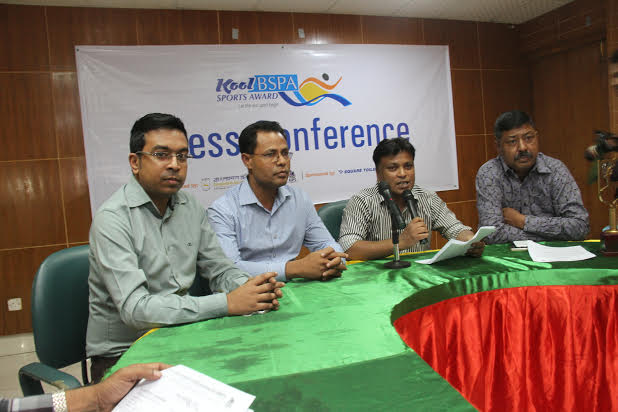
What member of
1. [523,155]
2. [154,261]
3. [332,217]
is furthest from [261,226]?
[523,155]

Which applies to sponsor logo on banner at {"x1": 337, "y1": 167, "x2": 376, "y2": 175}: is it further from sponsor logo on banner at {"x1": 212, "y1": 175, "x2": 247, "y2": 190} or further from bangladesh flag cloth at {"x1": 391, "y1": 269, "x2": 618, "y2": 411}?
bangladesh flag cloth at {"x1": 391, "y1": 269, "x2": 618, "y2": 411}

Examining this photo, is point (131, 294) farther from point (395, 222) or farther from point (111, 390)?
point (395, 222)

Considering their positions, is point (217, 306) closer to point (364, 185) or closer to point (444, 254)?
point (444, 254)

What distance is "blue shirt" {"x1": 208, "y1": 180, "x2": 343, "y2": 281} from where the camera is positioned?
2086 mm

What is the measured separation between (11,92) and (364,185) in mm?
3340

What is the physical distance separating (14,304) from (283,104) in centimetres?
301

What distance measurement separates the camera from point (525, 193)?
2479 mm

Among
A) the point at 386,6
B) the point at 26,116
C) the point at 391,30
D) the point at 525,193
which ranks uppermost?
the point at 386,6

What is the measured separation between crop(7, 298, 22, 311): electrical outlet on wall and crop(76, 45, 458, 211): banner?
1049mm

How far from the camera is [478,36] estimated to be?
4836 millimetres

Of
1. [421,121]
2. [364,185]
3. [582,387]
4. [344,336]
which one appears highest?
[421,121]

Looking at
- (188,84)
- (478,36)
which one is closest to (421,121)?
(478,36)

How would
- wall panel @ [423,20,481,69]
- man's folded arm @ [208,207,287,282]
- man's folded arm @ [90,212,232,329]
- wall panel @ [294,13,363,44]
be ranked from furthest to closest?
wall panel @ [423,20,481,69], wall panel @ [294,13,363,44], man's folded arm @ [208,207,287,282], man's folded arm @ [90,212,232,329]

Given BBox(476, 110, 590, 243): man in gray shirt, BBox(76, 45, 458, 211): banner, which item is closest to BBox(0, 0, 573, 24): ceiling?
BBox(76, 45, 458, 211): banner
